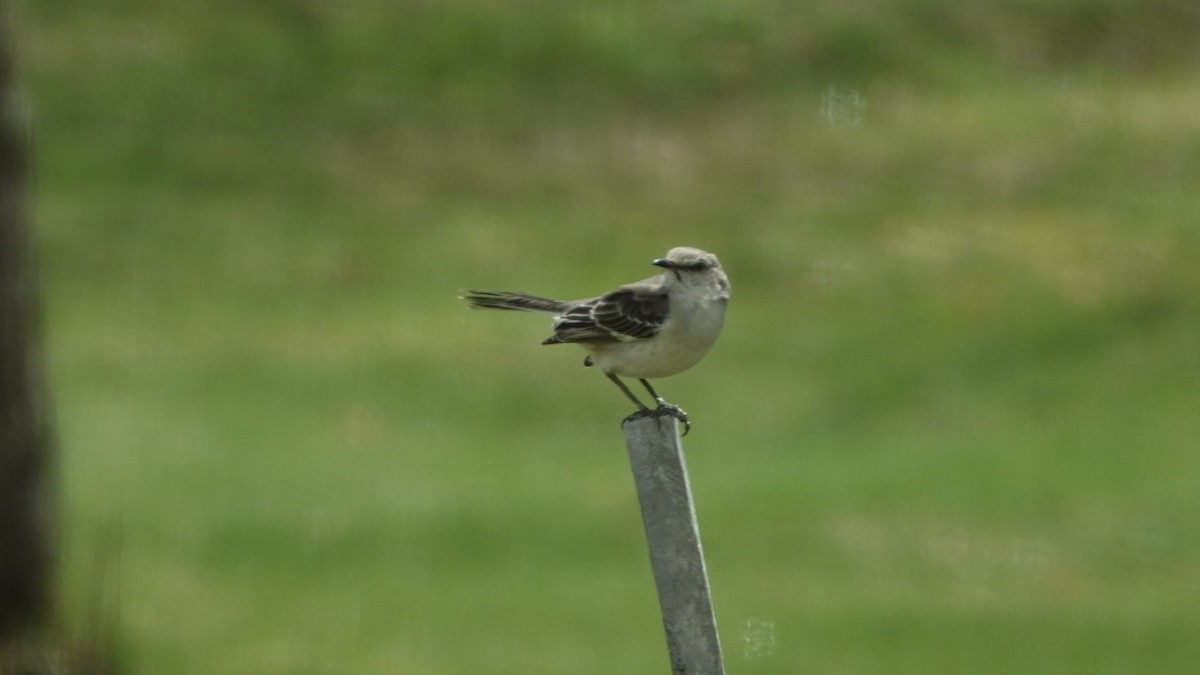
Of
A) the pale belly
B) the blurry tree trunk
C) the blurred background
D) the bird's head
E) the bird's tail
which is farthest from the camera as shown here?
the blurred background

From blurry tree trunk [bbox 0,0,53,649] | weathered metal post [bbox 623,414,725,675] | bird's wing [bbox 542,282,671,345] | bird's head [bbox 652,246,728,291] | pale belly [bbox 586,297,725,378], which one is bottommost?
weathered metal post [bbox 623,414,725,675]

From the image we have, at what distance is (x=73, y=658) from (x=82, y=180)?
15.8 meters

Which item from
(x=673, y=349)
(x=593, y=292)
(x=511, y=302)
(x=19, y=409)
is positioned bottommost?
(x=673, y=349)

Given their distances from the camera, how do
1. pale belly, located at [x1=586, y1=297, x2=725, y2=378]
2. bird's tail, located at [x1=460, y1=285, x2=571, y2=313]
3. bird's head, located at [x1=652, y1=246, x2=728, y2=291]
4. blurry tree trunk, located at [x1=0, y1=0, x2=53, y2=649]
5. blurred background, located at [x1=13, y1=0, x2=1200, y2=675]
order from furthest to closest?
1. blurred background, located at [x1=13, y1=0, x2=1200, y2=675]
2. blurry tree trunk, located at [x1=0, y1=0, x2=53, y2=649]
3. bird's head, located at [x1=652, y1=246, x2=728, y2=291]
4. bird's tail, located at [x1=460, y1=285, x2=571, y2=313]
5. pale belly, located at [x1=586, y1=297, x2=725, y2=378]

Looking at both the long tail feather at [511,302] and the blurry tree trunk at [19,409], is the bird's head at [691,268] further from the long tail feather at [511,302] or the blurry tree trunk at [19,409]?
the blurry tree trunk at [19,409]

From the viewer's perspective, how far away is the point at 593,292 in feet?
83.4

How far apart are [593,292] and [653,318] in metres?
17.2

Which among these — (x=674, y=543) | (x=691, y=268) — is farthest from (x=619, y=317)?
(x=674, y=543)

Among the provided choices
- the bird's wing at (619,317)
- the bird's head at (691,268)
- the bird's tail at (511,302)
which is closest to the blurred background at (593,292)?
the bird's tail at (511,302)

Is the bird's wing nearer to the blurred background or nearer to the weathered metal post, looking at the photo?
the weathered metal post

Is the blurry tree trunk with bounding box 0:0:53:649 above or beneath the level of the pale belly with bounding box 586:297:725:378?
above

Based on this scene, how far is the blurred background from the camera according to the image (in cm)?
1678

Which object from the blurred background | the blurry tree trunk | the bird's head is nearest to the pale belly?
the bird's head

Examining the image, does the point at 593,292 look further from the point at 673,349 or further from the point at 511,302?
the point at 673,349
